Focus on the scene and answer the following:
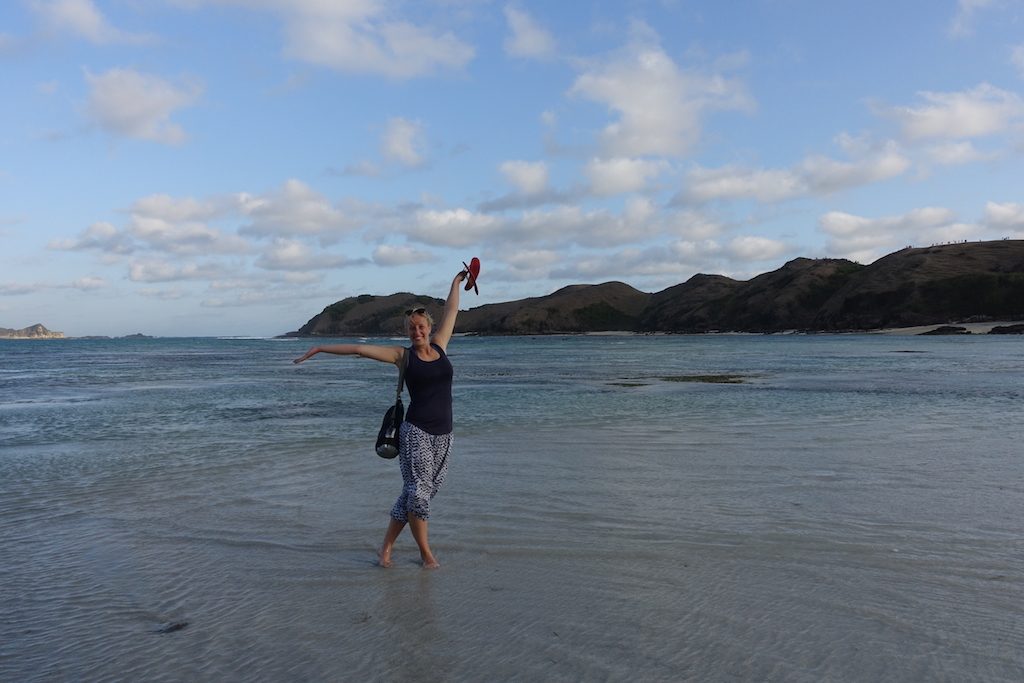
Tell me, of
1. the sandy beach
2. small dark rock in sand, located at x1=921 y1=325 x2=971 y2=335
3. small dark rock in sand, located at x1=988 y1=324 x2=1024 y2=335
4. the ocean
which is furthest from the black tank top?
small dark rock in sand, located at x1=921 y1=325 x2=971 y2=335

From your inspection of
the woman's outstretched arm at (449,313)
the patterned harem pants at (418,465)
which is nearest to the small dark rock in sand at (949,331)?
the woman's outstretched arm at (449,313)

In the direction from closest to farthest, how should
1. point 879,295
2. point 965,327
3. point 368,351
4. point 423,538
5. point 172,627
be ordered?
1. point 172,627
2. point 368,351
3. point 423,538
4. point 965,327
5. point 879,295

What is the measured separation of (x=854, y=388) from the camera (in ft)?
79.9

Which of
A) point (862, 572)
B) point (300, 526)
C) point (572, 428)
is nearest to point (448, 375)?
point (300, 526)

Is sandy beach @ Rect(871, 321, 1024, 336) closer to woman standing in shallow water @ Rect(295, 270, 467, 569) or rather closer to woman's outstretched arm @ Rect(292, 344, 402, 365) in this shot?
woman standing in shallow water @ Rect(295, 270, 467, 569)

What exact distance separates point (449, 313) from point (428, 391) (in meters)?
0.77

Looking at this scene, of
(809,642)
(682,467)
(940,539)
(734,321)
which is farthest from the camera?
(734,321)

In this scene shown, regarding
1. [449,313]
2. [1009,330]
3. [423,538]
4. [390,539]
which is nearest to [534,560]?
[423,538]

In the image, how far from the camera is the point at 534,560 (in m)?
6.18

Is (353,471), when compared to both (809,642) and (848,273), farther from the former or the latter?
(848,273)

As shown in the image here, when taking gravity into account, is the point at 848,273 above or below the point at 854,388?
above

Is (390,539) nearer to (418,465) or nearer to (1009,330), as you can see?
(418,465)

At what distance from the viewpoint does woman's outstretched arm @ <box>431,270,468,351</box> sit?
626 cm

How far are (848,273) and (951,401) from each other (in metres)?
165
